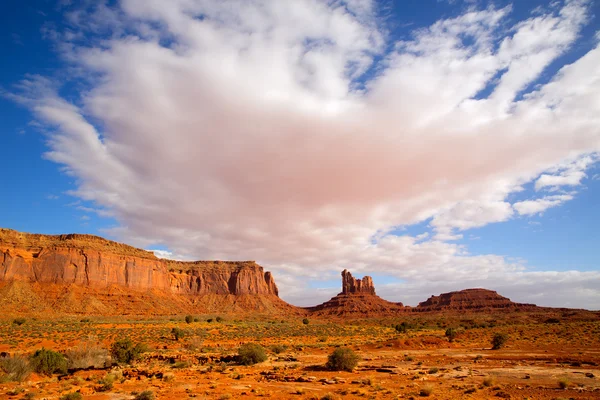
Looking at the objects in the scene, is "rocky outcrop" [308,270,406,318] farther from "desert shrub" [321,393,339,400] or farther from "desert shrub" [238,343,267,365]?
"desert shrub" [321,393,339,400]

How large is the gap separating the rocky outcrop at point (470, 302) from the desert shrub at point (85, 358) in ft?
473

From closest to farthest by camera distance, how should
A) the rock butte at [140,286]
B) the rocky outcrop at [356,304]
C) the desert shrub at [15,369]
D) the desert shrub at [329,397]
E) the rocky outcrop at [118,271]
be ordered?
1. the desert shrub at [329,397]
2. the desert shrub at [15,369]
3. the rock butte at [140,286]
4. the rocky outcrop at [118,271]
5. the rocky outcrop at [356,304]

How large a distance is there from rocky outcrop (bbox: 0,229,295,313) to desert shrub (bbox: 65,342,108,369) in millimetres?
84502

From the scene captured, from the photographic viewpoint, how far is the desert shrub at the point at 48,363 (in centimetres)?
2064

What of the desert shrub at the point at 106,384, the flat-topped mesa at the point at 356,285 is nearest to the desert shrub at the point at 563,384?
the desert shrub at the point at 106,384

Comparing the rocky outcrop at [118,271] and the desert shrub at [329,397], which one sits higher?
the rocky outcrop at [118,271]

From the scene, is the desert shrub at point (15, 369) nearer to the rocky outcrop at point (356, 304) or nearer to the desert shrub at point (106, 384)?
the desert shrub at point (106, 384)

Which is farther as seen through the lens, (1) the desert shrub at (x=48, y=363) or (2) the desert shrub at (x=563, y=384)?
(1) the desert shrub at (x=48, y=363)

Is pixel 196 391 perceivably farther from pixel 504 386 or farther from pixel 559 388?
pixel 559 388

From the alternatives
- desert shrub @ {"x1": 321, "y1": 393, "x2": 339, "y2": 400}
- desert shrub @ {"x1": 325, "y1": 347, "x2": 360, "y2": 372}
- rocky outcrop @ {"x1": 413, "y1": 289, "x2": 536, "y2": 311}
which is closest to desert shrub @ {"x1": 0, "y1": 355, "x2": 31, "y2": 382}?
desert shrub @ {"x1": 321, "y1": 393, "x2": 339, "y2": 400}

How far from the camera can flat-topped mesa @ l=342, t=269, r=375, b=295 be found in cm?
17712

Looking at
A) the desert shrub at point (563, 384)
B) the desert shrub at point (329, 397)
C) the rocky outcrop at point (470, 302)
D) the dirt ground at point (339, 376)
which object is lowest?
the dirt ground at point (339, 376)

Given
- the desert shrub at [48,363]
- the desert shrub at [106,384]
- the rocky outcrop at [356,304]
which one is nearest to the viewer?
the desert shrub at [106,384]

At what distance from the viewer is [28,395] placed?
14.7 meters
